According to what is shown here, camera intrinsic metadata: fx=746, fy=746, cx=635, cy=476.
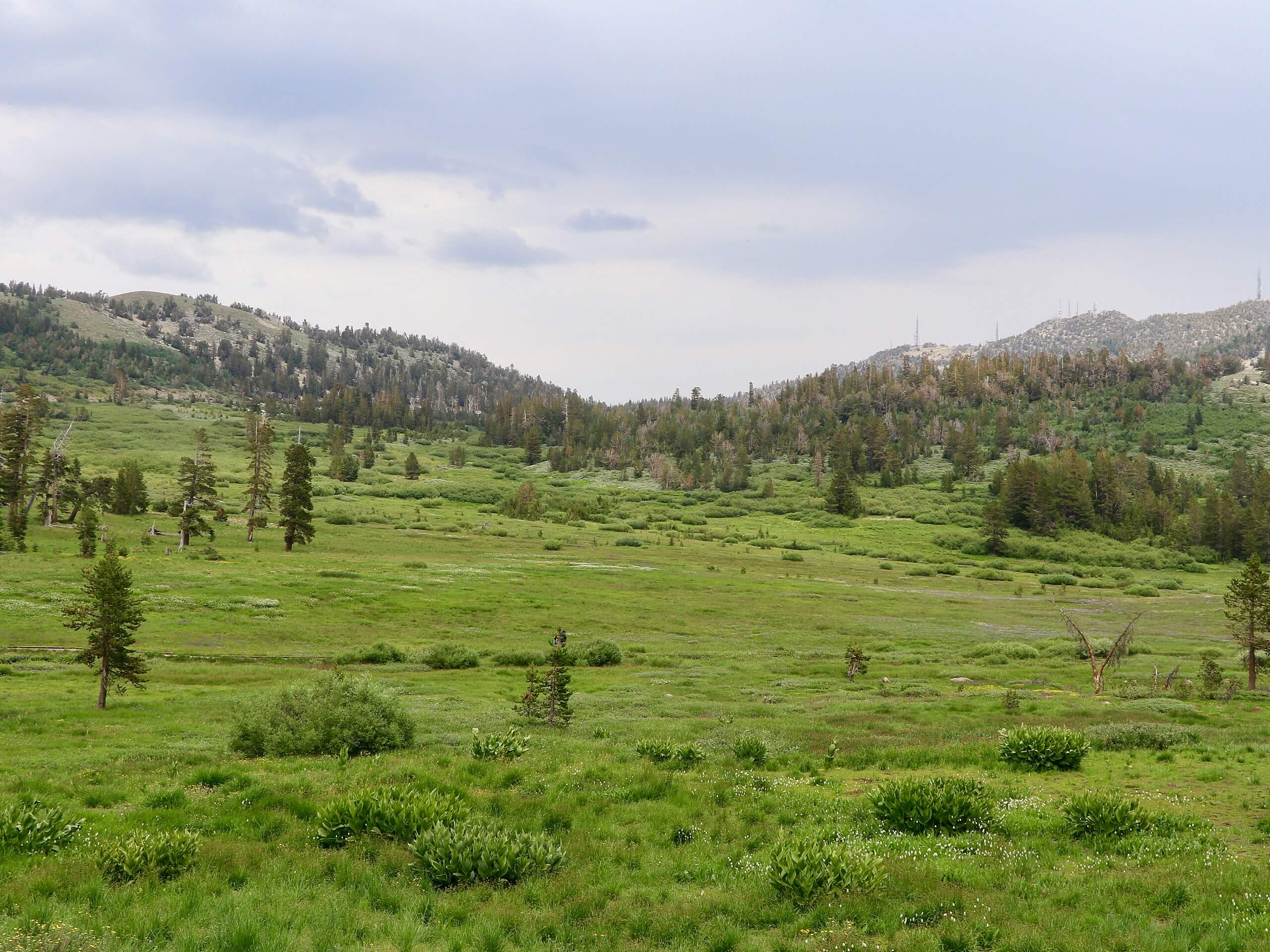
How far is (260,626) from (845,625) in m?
48.5

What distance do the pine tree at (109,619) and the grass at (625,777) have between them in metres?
2.03

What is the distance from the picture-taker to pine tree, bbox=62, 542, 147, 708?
29.2 meters

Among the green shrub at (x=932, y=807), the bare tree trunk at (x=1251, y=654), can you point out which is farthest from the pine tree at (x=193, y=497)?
the bare tree trunk at (x=1251, y=654)

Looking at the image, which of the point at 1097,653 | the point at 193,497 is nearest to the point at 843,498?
the point at 1097,653

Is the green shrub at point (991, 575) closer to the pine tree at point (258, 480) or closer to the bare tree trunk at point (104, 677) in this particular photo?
the pine tree at point (258, 480)

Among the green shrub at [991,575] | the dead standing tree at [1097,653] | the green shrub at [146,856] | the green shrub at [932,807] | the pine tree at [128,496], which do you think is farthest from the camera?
the green shrub at [991,575]

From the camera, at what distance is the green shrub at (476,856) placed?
11328mm

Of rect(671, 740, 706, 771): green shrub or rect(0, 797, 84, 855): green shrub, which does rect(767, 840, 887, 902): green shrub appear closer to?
rect(671, 740, 706, 771): green shrub

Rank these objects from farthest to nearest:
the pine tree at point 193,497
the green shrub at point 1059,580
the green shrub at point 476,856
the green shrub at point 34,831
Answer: the green shrub at point 1059,580, the pine tree at point 193,497, the green shrub at point 34,831, the green shrub at point 476,856

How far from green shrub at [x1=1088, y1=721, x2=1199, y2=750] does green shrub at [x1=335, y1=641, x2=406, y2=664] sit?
120ft

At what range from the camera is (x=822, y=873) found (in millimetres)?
10680

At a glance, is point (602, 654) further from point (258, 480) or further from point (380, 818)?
point (258, 480)

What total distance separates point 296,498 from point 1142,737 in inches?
3492

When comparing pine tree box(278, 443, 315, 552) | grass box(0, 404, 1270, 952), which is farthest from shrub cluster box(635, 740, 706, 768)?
pine tree box(278, 443, 315, 552)
